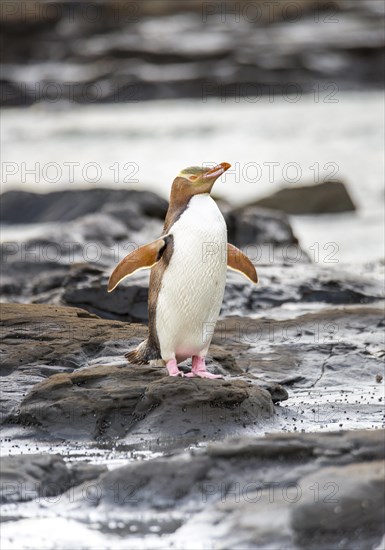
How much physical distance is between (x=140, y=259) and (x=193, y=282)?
34 cm

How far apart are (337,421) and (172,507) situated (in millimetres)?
1834

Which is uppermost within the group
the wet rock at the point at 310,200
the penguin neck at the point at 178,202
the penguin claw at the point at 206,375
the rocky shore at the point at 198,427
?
the penguin neck at the point at 178,202

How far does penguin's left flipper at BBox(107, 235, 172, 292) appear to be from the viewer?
7457mm

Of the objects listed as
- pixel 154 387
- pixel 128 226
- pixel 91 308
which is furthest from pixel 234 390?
pixel 128 226

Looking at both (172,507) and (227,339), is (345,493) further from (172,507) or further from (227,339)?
(227,339)

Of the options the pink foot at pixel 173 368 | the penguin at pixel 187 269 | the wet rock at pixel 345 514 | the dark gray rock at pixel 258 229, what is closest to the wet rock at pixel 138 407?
the pink foot at pixel 173 368

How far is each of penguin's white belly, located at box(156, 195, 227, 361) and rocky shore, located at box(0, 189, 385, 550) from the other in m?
0.26

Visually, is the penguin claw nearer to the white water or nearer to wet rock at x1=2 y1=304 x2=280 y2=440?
wet rock at x1=2 y1=304 x2=280 y2=440

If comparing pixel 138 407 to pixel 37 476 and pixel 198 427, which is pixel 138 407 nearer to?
pixel 198 427

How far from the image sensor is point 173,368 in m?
7.50

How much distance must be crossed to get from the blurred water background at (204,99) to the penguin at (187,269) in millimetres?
7953

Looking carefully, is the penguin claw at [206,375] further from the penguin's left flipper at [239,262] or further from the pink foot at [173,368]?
the penguin's left flipper at [239,262]

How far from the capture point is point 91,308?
35.8ft

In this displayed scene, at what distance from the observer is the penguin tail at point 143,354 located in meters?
7.72
